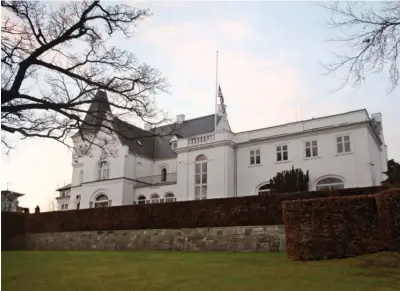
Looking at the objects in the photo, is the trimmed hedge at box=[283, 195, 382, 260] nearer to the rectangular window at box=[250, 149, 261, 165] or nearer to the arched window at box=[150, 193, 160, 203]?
the rectangular window at box=[250, 149, 261, 165]

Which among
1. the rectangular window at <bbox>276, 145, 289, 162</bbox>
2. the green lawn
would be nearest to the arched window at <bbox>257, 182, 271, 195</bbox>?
the rectangular window at <bbox>276, 145, 289, 162</bbox>

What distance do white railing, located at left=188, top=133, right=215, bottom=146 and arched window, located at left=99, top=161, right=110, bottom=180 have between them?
7.89 metres

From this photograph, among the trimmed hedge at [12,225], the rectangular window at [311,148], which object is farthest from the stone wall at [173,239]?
the rectangular window at [311,148]

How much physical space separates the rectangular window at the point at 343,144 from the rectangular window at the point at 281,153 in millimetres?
3203

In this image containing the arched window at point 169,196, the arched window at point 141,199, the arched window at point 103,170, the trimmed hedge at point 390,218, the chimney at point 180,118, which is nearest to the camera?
the trimmed hedge at point 390,218

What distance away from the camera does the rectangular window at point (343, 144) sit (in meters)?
22.8

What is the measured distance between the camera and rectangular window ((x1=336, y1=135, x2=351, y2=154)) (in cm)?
2280

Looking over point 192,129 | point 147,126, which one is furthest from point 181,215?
point 192,129

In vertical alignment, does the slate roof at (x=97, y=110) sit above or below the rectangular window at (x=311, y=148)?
below

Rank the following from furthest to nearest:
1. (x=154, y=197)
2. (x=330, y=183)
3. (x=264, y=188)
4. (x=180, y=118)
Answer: (x=180, y=118) → (x=154, y=197) → (x=264, y=188) → (x=330, y=183)

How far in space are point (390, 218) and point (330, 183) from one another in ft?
48.7

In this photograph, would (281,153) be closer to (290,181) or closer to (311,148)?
(311,148)

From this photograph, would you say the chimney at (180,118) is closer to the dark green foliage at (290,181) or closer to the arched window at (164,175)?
the arched window at (164,175)

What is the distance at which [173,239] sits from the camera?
1667cm
